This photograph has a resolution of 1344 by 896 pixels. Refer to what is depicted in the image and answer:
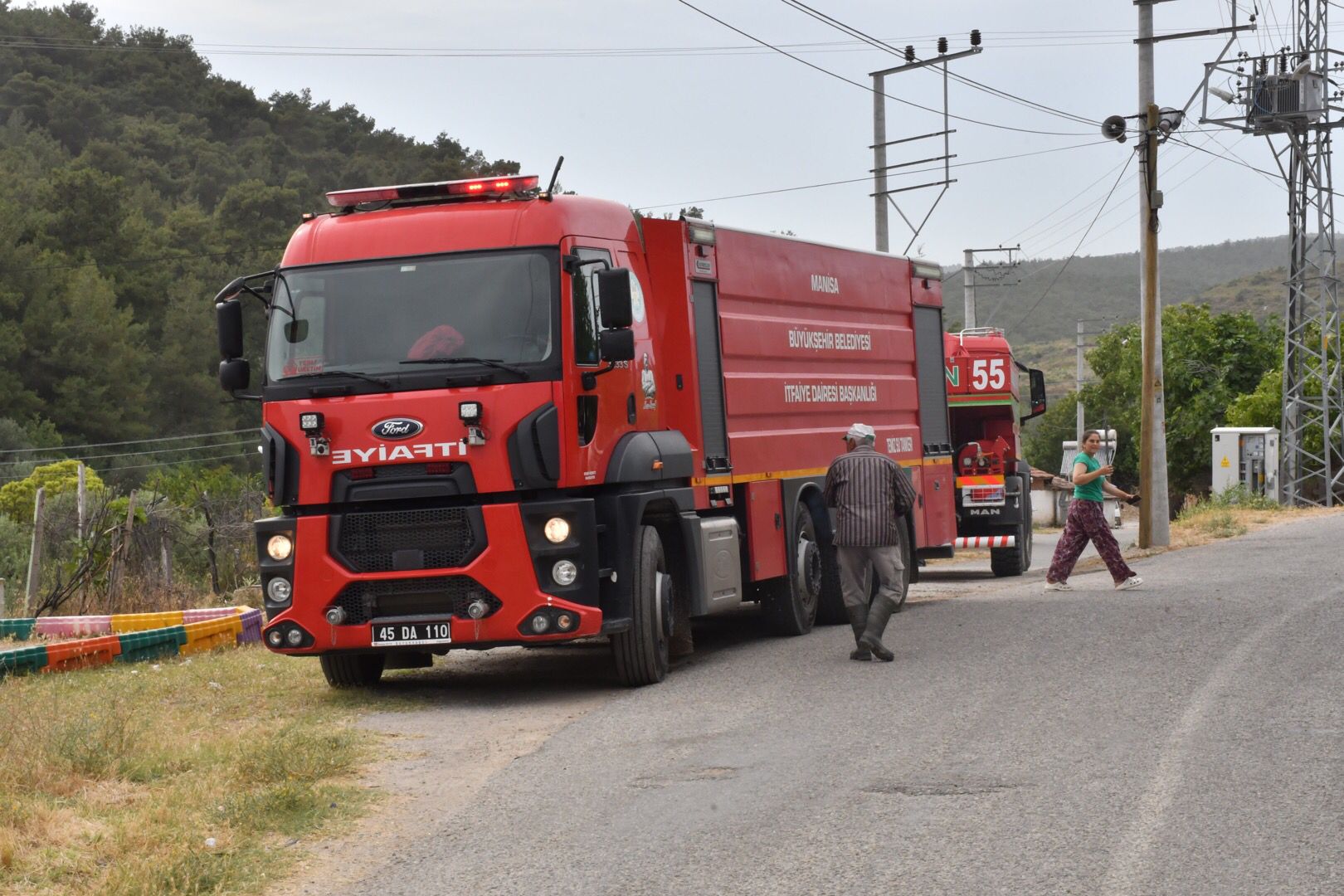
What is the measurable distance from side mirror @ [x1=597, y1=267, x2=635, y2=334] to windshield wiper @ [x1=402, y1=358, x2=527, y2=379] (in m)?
0.66

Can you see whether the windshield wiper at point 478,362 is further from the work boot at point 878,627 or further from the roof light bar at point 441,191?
Answer: the work boot at point 878,627

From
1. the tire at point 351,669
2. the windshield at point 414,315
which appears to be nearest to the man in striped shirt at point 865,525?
the windshield at point 414,315

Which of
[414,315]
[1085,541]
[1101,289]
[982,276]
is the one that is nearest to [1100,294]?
[1101,289]

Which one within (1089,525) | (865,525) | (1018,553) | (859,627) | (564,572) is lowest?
(1018,553)

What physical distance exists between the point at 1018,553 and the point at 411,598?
15242 mm

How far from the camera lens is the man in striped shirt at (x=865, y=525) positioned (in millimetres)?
12414

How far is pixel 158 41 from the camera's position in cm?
9056

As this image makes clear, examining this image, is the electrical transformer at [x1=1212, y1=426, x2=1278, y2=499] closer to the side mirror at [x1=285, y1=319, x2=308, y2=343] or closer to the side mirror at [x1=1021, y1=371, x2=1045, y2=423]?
the side mirror at [x1=1021, y1=371, x2=1045, y2=423]

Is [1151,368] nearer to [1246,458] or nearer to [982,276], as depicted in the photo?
[1246,458]

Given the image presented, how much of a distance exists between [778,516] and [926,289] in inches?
194

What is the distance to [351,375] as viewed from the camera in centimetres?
1079

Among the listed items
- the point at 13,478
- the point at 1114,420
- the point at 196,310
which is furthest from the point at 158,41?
the point at 1114,420

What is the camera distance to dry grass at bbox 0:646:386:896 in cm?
646

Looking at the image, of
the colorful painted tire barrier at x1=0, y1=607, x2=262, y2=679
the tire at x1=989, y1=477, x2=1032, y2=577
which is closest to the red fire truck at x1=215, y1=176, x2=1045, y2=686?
the colorful painted tire barrier at x1=0, y1=607, x2=262, y2=679
